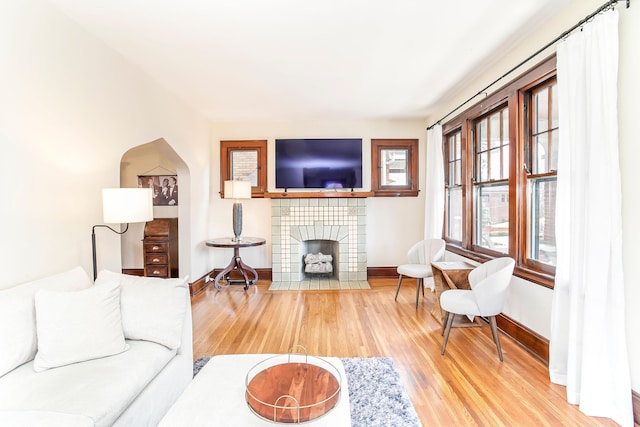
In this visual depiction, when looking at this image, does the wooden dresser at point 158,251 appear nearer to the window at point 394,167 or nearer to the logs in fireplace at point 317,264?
the logs in fireplace at point 317,264

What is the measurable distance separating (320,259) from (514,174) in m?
3.14

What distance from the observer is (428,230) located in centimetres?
440

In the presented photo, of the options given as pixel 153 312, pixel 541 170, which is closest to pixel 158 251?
pixel 153 312

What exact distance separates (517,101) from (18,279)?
3955mm

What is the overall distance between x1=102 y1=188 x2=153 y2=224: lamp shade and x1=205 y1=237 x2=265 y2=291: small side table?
1946 millimetres

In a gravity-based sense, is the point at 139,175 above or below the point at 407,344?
above

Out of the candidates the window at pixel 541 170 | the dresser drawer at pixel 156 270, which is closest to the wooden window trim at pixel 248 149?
the dresser drawer at pixel 156 270

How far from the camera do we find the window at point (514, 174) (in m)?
2.48

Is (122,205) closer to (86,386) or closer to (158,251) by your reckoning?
(86,386)

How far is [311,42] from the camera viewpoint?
2.53m

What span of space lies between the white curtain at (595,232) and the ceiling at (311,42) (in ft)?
1.99

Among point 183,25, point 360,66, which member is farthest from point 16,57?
point 360,66

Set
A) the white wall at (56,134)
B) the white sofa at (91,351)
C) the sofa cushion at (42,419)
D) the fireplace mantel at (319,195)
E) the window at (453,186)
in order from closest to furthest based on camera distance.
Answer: the sofa cushion at (42,419) → the white sofa at (91,351) → the white wall at (56,134) → the window at (453,186) → the fireplace mantel at (319,195)

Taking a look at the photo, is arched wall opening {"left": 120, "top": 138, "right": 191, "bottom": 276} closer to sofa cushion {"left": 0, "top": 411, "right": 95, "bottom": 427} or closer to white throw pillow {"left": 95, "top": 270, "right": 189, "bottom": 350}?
white throw pillow {"left": 95, "top": 270, "right": 189, "bottom": 350}
